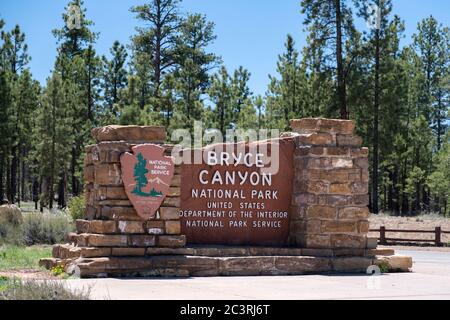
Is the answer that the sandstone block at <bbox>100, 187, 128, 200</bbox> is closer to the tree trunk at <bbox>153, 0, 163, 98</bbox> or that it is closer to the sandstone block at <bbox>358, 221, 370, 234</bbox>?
the sandstone block at <bbox>358, 221, 370, 234</bbox>

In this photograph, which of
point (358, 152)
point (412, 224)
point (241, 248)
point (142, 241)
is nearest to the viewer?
point (142, 241)

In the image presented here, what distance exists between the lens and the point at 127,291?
923 cm

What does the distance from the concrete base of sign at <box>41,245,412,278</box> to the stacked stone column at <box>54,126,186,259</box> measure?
116 mm

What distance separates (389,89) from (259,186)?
30417 mm

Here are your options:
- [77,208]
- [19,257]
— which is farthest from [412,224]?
[19,257]

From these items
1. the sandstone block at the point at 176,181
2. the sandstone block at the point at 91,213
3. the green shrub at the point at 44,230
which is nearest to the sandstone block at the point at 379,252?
the sandstone block at the point at 176,181

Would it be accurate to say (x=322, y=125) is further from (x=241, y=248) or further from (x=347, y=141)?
(x=241, y=248)

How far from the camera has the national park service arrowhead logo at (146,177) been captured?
463 inches

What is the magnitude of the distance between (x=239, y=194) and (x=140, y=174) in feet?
7.80

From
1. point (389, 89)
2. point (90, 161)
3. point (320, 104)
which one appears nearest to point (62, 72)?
point (320, 104)

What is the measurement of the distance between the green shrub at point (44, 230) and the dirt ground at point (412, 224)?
1701 cm

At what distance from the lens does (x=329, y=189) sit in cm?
1324

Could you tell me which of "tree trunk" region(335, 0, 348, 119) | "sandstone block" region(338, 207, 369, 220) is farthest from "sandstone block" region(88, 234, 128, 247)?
"tree trunk" region(335, 0, 348, 119)
